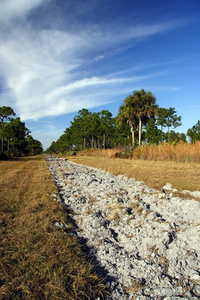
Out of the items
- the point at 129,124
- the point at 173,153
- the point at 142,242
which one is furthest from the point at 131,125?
the point at 142,242

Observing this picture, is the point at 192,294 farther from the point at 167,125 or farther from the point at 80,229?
the point at 167,125

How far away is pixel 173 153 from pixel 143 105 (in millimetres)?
16250

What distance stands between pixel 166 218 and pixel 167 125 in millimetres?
55736

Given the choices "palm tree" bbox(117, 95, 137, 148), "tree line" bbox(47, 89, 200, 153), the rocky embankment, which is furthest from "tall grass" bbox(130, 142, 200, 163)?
"palm tree" bbox(117, 95, 137, 148)

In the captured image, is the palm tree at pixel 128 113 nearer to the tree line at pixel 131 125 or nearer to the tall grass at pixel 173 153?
the tree line at pixel 131 125

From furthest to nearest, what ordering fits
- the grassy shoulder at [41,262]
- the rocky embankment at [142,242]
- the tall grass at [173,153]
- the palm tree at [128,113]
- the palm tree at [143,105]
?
the palm tree at [128,113] < the palm tree at [143,105] < the tall grass at [173,153] < the rocky embankment at [142,242] < the grassy shoulder at [41,262]

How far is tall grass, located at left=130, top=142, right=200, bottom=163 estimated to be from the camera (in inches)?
436

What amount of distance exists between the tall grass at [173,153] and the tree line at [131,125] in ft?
3.87

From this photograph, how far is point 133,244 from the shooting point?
2592 millimetres

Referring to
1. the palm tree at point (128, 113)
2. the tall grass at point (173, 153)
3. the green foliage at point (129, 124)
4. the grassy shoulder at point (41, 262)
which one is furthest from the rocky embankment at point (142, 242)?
the palm tree at point (128, 113)

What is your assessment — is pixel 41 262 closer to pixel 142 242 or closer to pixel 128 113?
pixel 142 242

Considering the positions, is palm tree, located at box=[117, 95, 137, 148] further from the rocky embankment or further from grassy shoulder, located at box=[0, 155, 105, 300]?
grassy shoulder, located at box=[0, 155, 105, 300]

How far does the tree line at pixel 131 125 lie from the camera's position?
2702 centimetres

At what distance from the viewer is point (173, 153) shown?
12.5m
